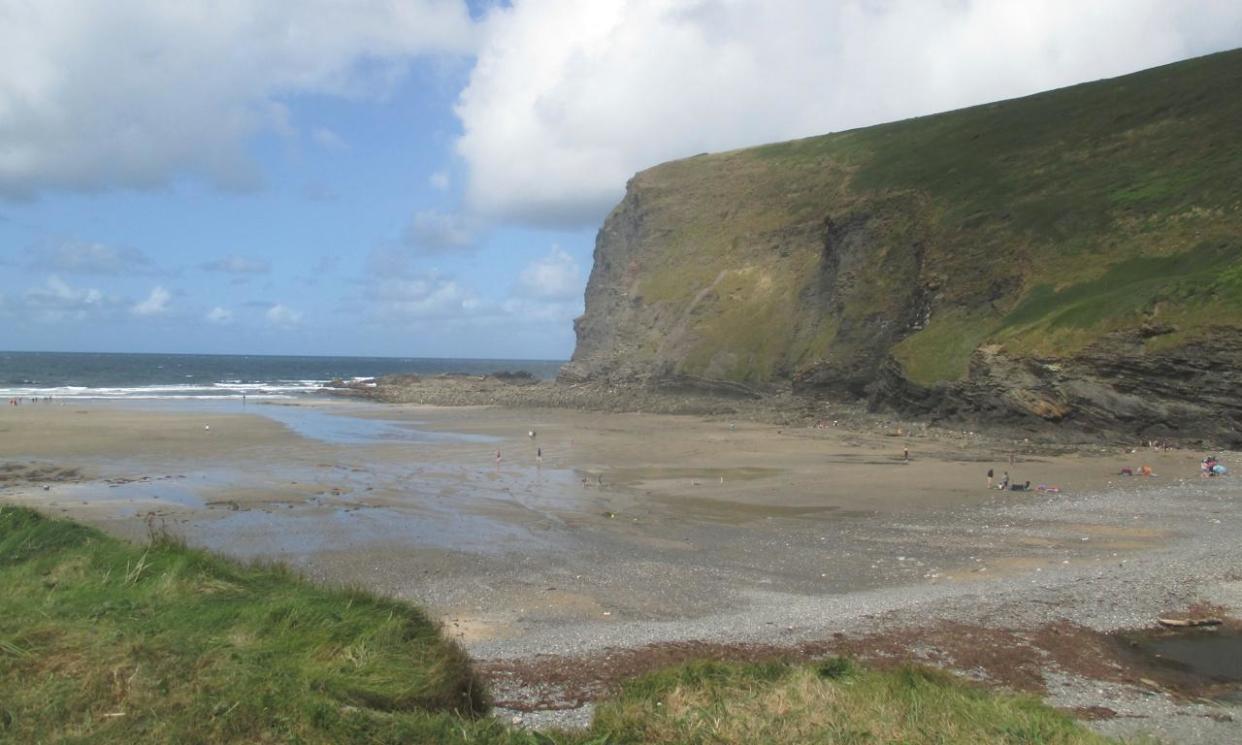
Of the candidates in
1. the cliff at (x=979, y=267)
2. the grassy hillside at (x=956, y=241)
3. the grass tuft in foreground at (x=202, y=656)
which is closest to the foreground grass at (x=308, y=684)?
the grass tuft in foreground at (x=202, y=656)

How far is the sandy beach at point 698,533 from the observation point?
12117mm

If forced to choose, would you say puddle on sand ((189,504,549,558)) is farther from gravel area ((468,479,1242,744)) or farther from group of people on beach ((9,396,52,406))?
group of people on beach ((9,396,52,406))

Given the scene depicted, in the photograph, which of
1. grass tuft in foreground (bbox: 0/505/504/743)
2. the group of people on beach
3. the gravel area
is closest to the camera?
grass tuft in foreground (bbox: 0/505/504/743)

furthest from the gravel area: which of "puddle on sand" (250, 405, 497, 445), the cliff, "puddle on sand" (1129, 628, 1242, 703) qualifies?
"puddle on sand" (250, 405, 497, 445)

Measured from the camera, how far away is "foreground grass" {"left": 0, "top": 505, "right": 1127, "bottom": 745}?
5.29m

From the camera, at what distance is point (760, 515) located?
23594mm

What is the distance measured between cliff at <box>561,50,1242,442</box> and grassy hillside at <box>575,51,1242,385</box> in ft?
0.55

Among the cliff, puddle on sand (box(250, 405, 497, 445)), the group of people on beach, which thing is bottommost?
puddle on sand (box(250, 405, 497, 445))

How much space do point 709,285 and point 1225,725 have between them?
226 ft

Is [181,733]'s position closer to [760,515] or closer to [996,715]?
[996,715]

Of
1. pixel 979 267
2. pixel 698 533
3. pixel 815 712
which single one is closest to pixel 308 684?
pixel 815 712

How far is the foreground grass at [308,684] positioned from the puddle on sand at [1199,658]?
4717 mm

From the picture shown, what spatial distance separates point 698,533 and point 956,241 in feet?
133

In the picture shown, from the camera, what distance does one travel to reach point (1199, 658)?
37.6 feet
